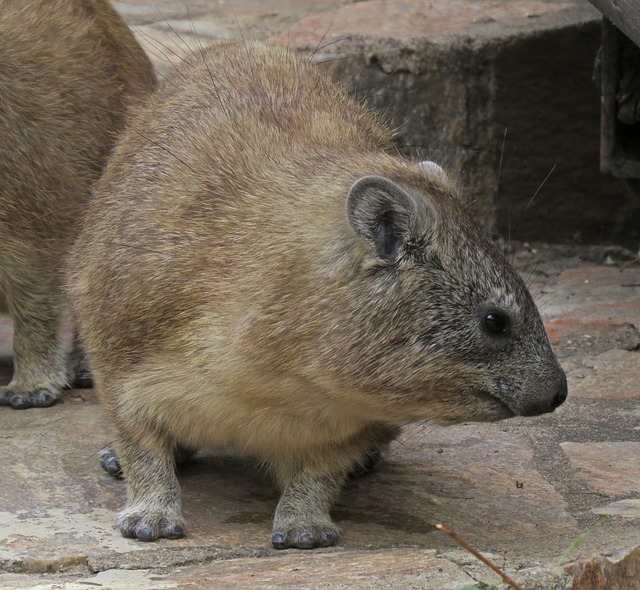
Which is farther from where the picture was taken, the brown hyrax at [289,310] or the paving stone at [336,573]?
the brown hyrax at [289,310]

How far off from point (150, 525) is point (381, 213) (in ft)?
4.47

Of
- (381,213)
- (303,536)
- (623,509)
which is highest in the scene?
(381,213)

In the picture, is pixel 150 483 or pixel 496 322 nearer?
pixel 496 322

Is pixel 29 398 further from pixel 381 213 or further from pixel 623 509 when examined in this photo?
pixel 623 509

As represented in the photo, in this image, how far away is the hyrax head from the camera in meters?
4.48

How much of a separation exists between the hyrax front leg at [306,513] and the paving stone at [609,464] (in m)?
1.04

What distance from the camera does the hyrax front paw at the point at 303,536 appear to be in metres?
4.66

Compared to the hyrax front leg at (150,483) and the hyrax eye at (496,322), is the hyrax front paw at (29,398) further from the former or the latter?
the hyrax eye at (496,322)

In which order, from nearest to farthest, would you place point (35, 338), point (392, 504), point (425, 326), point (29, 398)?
point (425, 326)
point (392, 504)
point (29, 398)
point (35, 338)

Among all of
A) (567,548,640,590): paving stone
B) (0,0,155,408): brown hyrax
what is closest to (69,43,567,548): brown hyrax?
(567,548,640,590): paving stone

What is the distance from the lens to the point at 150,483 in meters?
4.85

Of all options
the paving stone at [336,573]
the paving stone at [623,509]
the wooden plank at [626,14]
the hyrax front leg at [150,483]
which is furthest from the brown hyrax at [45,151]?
the paving stone at [623,509]

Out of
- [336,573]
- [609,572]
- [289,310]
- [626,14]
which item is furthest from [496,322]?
[626,14]

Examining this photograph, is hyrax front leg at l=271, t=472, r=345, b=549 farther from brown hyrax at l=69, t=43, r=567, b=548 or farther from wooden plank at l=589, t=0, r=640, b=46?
wooden plank at l=589, t=0, r=640, b=46
